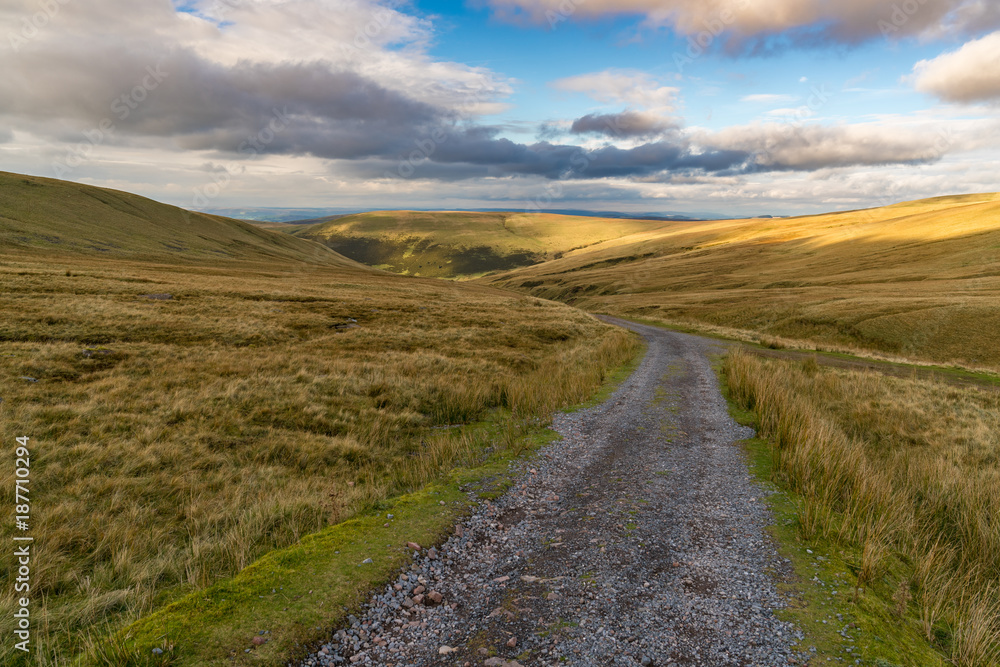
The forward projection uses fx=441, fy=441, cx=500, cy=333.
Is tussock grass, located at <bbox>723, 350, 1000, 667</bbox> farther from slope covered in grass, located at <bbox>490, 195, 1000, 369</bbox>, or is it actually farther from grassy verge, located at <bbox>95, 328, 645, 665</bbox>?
slope covered in grass, located at <bbox>490, 195, 1000, 369</bbox>

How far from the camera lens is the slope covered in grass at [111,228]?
80812 mm

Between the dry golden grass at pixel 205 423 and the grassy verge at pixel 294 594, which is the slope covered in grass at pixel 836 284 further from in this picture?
the grassy verge at pixel 294 594

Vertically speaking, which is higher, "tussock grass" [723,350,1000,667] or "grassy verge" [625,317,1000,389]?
"tussock grass" [723,350,1000,667]

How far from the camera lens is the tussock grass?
6043 mm

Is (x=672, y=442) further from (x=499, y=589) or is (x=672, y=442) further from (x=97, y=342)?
(x=97, y=342)

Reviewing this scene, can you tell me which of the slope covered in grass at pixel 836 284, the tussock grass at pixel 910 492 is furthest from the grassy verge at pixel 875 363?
the tussock grass at pixel 910 492

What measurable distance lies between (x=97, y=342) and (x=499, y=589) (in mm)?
25654

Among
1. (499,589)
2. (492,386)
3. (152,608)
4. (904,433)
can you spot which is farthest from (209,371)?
(904,433)

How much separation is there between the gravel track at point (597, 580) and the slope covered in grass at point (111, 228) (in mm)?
92366

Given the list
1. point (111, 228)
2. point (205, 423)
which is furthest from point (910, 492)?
point (111, 228)

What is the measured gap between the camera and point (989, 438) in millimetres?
15805

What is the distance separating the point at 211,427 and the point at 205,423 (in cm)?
28

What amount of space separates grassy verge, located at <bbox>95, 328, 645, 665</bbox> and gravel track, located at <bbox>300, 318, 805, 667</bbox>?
1.17 feet

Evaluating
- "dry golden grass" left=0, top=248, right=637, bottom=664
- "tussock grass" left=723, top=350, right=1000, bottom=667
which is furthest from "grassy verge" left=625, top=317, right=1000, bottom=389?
"dry golden grass" left=0, top=248, right=637, bottom=664
